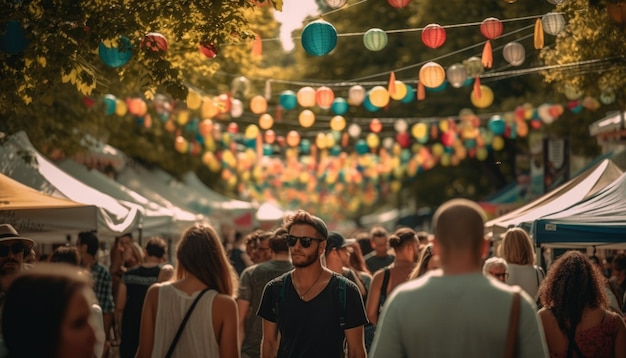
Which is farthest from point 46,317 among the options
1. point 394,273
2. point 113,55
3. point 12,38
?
point 113,55

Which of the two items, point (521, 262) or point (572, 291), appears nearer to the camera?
point (572, 291)

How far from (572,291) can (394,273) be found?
3833 millimetres

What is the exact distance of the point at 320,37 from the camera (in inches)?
491

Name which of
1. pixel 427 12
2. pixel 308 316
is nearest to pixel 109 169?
pixel 427 12

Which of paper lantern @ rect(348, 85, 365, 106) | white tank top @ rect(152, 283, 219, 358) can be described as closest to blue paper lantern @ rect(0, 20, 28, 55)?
white tank top @ rect(152, 283, 219, 358)

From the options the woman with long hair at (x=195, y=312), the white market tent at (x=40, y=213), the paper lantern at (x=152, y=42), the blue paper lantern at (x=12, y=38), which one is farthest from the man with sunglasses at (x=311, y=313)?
the white market tent at (x=40, y=213)

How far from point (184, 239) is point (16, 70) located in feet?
19.1

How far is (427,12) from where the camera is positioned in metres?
31.8

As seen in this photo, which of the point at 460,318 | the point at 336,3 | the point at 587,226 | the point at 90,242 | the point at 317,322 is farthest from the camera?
the point at 336,3

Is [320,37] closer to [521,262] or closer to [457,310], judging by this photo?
[521,262]

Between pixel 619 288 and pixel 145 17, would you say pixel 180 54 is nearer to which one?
pixel 145 17

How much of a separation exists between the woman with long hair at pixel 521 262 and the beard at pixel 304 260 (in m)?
3.04

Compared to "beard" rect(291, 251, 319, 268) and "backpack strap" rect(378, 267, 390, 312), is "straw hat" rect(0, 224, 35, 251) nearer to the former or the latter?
"beard" rect(291, 251, 319, 268)

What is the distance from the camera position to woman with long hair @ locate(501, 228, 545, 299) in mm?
9766
